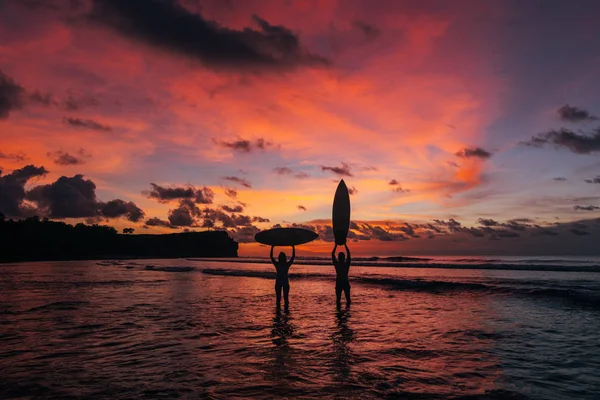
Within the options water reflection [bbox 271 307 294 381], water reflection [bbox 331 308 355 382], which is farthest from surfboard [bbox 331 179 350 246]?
water reflection [bbox 271 307 294 381]

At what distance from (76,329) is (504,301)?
19.6 metres

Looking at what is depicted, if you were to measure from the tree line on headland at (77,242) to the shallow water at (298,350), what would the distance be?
10351cm

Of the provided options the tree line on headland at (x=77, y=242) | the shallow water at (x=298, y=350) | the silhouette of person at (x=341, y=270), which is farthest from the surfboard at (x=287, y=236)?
the tree line on headland at (x=77, y=242)

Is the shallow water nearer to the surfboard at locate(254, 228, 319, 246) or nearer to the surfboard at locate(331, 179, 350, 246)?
the surfboard at locate(254, 228, 319, 246)

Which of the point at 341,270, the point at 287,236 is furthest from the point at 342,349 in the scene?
the point at 287,236

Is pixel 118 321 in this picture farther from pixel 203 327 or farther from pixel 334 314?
pixel 334 314

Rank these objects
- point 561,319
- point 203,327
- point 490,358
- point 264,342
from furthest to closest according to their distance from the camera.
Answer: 1. point 561,319
2. point 203,327
3. point 264,342
4. point 490,358

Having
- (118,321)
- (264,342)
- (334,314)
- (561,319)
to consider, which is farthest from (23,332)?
(561,319)

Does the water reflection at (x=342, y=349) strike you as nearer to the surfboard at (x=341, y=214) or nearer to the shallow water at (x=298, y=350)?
the shallow water at (x=298, y=350)

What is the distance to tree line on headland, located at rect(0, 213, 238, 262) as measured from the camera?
118m

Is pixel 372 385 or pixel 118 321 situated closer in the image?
pixel 372 385

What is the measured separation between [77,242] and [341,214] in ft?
481

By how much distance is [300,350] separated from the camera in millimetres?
9969

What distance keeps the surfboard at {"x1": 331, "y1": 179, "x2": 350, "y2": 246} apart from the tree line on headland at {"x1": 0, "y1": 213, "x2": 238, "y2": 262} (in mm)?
104178
